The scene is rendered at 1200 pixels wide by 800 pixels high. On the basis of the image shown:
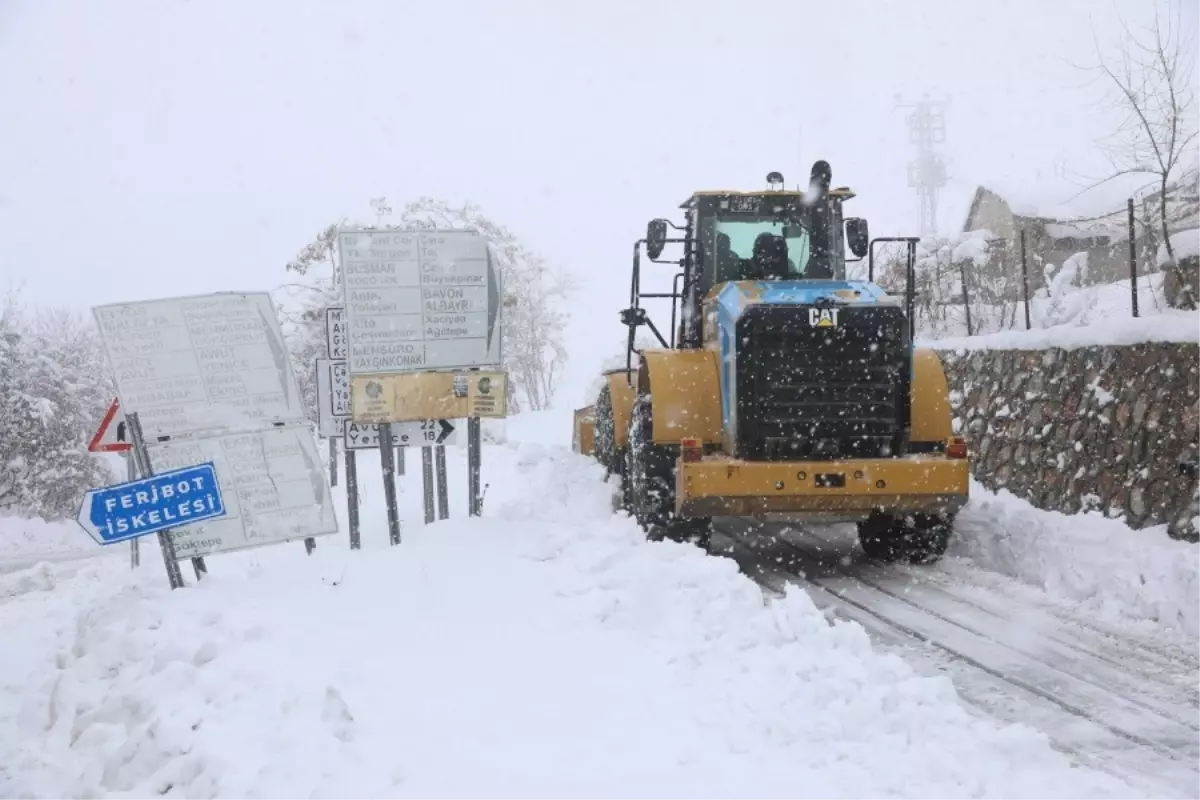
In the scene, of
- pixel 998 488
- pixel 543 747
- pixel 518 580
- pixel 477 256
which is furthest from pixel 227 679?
pixel 998 488

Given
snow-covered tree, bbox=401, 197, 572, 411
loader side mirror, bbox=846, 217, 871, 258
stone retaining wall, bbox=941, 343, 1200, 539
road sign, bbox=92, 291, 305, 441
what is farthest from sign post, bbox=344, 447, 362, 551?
snow-covered tree, bbox=401, 197, 572, 411

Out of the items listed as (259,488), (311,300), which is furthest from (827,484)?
(311,300)

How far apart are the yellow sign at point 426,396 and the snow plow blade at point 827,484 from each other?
2.15 m

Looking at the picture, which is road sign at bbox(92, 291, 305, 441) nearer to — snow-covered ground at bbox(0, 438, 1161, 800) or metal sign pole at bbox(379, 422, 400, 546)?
metal sign pole at bbox(379, 422, 400, 546)

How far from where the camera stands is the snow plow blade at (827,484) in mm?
8180

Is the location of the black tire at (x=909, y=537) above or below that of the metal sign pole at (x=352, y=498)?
below

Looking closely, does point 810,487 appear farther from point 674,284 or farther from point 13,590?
point 13,590

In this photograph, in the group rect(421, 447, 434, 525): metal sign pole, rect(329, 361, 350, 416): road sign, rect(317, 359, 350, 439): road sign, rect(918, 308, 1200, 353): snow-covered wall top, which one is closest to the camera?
rect(918, 308, 1200, 353): snow-covered wall top

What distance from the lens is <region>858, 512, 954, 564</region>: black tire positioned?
8.92m

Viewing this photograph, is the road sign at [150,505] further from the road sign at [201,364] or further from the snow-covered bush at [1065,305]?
the snow-covered bush at [1065,305]

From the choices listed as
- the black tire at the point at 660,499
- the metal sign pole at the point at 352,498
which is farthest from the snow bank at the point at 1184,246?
the metal sign pole at the point at 352,498

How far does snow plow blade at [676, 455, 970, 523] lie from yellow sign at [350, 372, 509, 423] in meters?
2.15

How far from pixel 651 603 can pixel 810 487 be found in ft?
7.31

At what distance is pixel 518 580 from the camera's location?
7355mm
